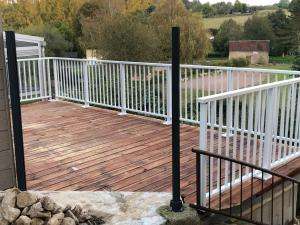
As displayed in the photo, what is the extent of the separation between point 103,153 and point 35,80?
154 inches

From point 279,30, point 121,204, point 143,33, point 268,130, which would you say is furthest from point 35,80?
point 279,30

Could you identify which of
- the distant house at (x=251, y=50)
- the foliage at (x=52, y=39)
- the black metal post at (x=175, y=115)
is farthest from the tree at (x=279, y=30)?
the black metal post at (x=175, y=115)

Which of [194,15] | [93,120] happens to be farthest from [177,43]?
[194,15]

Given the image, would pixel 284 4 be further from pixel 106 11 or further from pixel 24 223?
pixel 24 223

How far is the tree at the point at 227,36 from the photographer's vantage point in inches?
1319

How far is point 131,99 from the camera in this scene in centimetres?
675

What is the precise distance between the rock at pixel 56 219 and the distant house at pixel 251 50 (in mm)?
28808

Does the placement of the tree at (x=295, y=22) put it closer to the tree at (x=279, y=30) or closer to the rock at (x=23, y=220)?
the tree at (x=279, y=30)

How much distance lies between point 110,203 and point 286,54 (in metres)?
32.6

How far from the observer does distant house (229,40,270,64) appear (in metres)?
31.8

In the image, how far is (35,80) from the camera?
805 centimetres

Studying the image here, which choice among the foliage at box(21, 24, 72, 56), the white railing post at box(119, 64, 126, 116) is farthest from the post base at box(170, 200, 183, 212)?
the foliage at box(21, 24, 72, 56)

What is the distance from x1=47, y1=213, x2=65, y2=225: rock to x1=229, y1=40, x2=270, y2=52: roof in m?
30.7

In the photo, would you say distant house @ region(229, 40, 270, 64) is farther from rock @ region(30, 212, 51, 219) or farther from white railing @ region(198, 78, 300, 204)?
rock @ region(30, 212, 51, 219)
